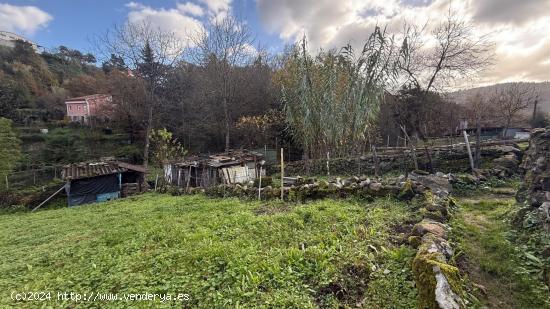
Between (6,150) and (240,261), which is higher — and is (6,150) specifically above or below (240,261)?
above

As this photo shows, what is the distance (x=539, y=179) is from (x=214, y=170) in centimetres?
1064

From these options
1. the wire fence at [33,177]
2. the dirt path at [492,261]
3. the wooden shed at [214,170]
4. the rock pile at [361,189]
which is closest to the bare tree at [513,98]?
the rock pile at [361,189]

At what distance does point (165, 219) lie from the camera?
20.4ft

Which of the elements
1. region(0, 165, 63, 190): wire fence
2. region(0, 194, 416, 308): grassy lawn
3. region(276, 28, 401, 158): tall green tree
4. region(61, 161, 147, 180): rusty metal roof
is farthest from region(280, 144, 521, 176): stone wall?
region(0, 165, 63, 190): wire fence

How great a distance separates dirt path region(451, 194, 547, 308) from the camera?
2658 millimetres

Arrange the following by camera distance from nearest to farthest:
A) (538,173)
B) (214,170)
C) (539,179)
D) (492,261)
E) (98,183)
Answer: (492,261), (539,179), (538,173), (214,170), (98,183)

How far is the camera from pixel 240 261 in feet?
11.1

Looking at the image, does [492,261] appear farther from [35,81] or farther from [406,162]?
[35,81]

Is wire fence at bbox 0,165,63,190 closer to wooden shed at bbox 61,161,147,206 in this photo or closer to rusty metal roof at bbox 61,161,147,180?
rusty metal roof at bbox 61,161,147,180

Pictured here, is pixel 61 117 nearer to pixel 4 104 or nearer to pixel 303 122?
pixel 4 104

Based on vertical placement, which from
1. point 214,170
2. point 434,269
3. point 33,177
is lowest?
point 33,177

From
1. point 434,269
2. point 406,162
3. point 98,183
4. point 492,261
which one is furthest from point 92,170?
point 492,261

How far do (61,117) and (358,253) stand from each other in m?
35.1

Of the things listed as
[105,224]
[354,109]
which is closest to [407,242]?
[105,224]
